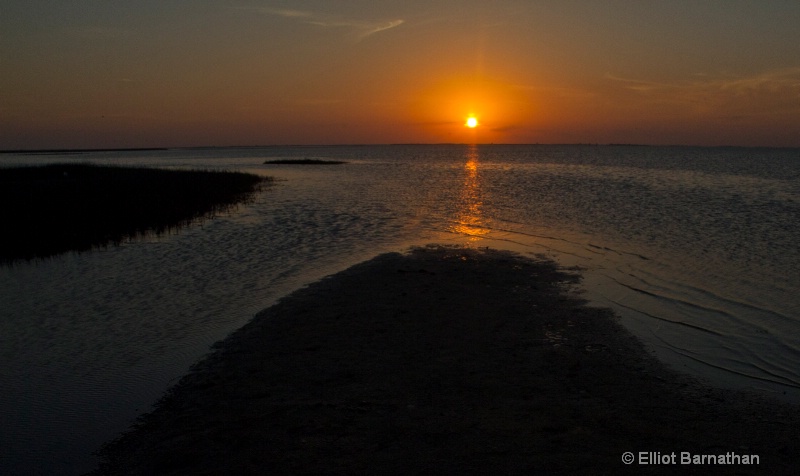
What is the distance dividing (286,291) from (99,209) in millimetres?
20810

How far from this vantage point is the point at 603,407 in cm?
761

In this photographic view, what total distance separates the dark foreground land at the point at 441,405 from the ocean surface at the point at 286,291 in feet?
2.86

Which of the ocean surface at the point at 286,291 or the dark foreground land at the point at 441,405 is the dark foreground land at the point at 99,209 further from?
the dark foreground land at the point at 441,405

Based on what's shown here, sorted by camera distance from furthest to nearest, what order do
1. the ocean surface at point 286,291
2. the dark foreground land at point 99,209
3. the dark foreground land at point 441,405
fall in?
the dark foreground land at point 99,209, the ocean surface at point 286,291, the dark foreground land at point 441,405

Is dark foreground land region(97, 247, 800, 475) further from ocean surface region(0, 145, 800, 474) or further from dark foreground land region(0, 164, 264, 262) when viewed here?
dark foreground land region(0, 164, 264, 262)

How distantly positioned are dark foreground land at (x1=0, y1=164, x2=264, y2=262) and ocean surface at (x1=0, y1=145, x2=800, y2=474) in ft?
6.46

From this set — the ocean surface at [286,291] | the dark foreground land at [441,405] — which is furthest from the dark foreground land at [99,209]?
the dark foreground land at [441,405]

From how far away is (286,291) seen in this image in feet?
49.5

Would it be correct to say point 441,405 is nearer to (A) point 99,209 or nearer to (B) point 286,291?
(B) point 286,291

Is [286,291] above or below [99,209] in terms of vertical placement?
below

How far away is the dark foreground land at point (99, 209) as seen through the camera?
22.5 meters

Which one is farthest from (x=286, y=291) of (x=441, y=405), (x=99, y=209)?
(x=99, y=209)

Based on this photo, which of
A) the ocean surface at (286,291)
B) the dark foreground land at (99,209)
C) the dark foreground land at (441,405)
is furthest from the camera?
the dark foreground land at (99,209)

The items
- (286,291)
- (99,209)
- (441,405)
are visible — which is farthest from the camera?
(99,209)
